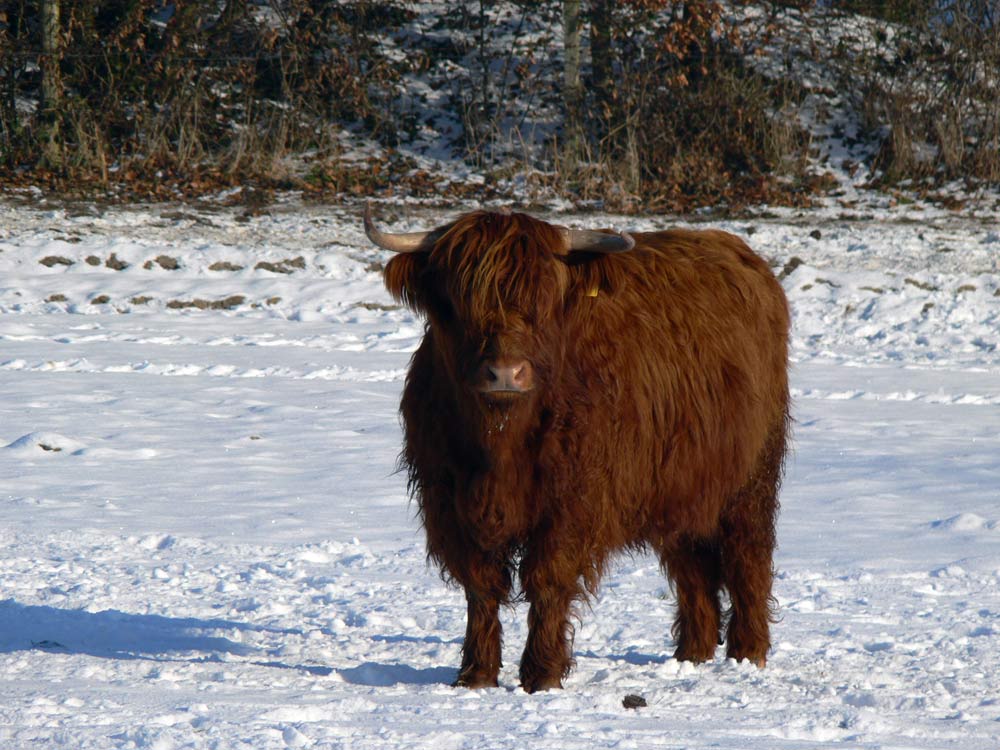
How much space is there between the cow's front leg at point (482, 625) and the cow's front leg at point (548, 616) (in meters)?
0.12

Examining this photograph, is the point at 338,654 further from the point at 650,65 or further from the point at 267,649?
the point at 650,65

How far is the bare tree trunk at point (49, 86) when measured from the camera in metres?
17.1

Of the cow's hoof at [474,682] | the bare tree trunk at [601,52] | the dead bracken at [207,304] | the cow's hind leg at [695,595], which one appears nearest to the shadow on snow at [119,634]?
the cow's hoof at [474,682]

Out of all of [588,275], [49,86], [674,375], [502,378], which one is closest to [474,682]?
[502,378]

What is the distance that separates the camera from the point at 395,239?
4.23 m

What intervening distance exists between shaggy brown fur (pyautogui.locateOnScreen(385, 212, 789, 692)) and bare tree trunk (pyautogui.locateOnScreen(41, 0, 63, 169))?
14.2 m

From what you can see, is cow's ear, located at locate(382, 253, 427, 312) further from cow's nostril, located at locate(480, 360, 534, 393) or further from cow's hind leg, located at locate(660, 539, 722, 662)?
cow's hind leg, located at locate(660, 539, 722, 662)

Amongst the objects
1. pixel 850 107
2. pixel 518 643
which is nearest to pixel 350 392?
pixel 518 643

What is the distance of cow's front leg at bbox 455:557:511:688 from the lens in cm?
424

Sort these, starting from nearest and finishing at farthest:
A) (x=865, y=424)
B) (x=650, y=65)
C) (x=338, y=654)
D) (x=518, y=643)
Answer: (x=338, y=654)
(x=518, y=643)
(x=865, y=424)
(x=650, y=65)

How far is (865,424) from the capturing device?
8.85 m

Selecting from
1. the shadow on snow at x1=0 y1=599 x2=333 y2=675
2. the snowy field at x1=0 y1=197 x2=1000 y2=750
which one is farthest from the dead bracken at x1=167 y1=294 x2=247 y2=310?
the shadow on snow at x1=0 y1=599 x2=333 y2=675

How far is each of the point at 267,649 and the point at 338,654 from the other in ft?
0.88

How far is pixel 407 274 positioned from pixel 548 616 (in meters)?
1.19
